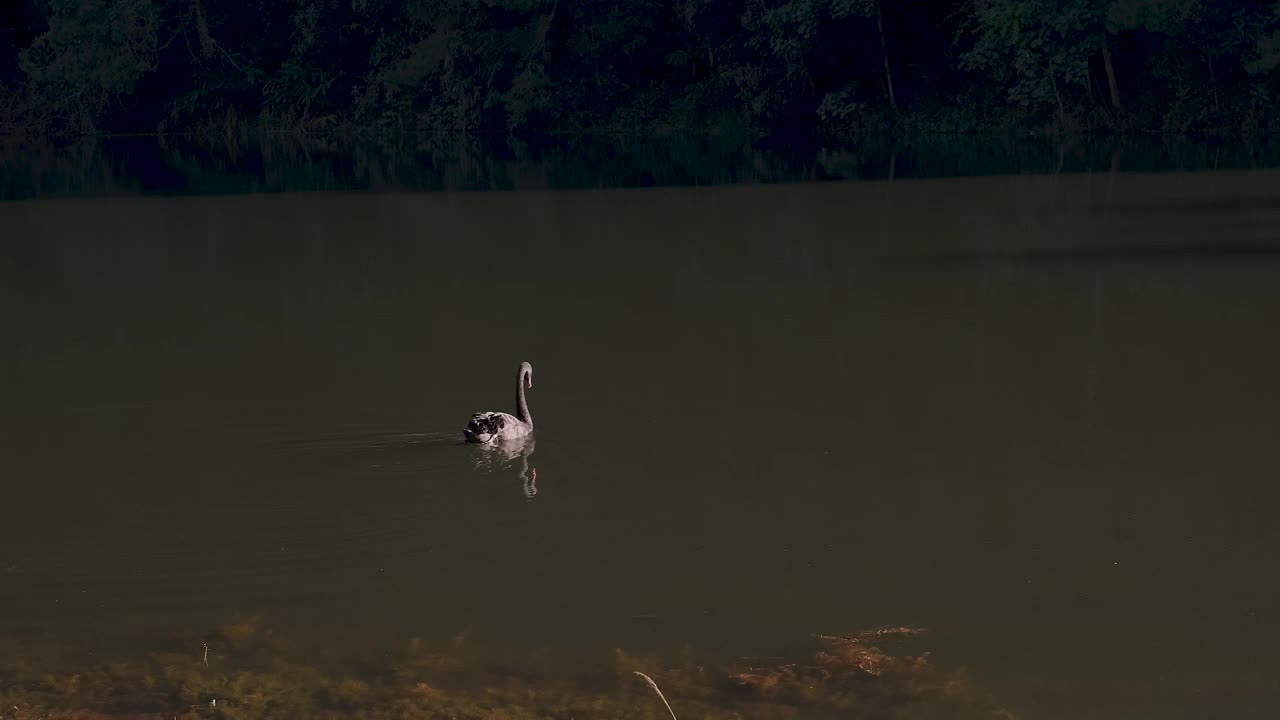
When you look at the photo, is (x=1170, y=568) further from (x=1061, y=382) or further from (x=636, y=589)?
(x=1061, y=382)

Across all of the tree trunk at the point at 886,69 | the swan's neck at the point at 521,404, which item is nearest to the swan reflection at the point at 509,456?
the swan's neck at the point at 521,404

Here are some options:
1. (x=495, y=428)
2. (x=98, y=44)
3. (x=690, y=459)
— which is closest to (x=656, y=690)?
(x=690, y=459)

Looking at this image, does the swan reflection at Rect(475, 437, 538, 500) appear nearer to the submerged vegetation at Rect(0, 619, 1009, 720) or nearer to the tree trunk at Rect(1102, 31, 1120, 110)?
the submerged vegetation at Rect(0, 619, 1009, 720)

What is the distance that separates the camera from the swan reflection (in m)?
7.88

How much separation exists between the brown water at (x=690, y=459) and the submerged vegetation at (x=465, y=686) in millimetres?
186

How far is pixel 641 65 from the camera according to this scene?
4775cm

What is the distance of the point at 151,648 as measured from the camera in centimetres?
577

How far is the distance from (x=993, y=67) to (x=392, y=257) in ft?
84.0

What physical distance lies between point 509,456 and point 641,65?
4063 cm

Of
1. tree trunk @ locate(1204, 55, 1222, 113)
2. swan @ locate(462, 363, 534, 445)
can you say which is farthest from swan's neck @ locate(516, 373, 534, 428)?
tree trunk @ locate(1204, 55, 1222, 113)

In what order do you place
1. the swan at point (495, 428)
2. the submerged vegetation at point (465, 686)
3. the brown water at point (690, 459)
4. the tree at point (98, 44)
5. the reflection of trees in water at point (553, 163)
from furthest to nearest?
the tree at point (98, 44) → the reflection of trees in water at point (553, 163) → the swan at point (495, 428) → the brown water at point (690, 459) → the submerged vegetation at point (465, 686)

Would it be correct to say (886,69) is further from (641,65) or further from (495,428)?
(495,428)

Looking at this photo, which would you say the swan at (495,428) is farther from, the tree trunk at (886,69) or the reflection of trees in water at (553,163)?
the tree trunk at (886,69)

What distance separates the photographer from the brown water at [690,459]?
5957mm
